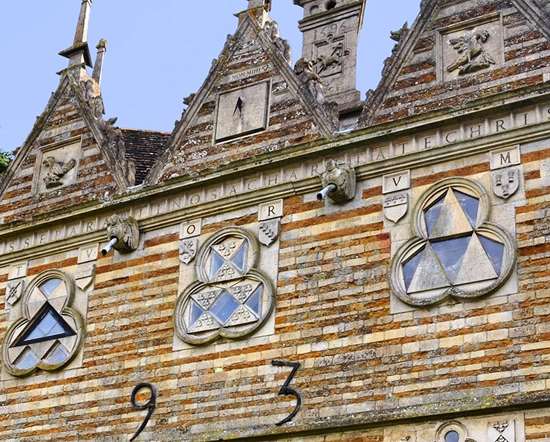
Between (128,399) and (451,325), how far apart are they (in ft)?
12.6

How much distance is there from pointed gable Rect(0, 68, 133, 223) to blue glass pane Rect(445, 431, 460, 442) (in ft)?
18.7

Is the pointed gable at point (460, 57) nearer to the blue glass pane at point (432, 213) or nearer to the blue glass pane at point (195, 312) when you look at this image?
the blue glass pane at point (432, 213)

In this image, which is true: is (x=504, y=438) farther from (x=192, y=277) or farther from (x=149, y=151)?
(x=149, y=151)

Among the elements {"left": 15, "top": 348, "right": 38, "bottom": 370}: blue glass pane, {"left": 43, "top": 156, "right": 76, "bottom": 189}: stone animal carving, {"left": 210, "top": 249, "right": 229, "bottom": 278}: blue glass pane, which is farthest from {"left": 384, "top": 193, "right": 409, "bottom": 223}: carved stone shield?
{"left": 43, "top": 156, "right": 76, "bottom": 189}: stone animal carving

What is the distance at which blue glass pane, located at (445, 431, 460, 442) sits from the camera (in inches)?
487

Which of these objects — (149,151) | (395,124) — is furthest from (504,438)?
(149,151)

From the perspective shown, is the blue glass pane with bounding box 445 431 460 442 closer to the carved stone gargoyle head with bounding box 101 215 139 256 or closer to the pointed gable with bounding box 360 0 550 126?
the pointed gable with bounding box 360 0 550 126

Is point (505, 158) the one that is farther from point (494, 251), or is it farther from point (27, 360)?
point (27, 360)

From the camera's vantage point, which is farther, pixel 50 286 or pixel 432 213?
pixel 50 286

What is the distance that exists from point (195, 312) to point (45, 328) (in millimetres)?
2163

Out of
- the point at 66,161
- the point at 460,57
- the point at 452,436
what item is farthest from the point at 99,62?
the point at 452,436

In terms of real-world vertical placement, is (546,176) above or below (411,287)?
above

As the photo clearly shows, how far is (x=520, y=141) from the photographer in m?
13.6

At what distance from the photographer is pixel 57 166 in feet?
56.1
